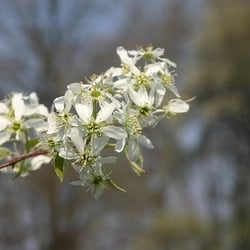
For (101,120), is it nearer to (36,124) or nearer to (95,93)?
(95,93)

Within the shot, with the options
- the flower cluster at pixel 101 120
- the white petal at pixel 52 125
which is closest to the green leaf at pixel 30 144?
the flower cluster at pixel 101 120

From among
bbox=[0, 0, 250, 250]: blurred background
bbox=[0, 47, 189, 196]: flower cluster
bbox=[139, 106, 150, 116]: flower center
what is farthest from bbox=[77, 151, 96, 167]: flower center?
bbox=[0, 0, 250, 250]: blurred background

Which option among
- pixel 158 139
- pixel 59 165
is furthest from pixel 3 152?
pixel 158 139

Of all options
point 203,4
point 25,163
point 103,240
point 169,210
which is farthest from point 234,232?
point 25,163

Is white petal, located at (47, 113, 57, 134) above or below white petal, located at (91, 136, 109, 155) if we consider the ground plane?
above

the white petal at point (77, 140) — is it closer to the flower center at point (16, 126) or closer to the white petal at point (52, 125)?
the white petal at point (52, 125)

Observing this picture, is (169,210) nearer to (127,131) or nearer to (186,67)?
(186,67)

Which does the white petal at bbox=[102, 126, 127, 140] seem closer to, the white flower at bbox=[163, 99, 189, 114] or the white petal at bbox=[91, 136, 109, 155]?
the white petal at bbox=[91, 136, 109, 155]

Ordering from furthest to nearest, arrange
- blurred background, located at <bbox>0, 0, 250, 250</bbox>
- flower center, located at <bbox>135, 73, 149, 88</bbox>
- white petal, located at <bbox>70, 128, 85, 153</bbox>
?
blurred background, located at <bbox>0, 0, 250, 250</bbox>, flower center, located at <bbox>135, 73, 149, 88</bbox>, white petal, located at <bbox>70, 128, 85, 153</bbox>
